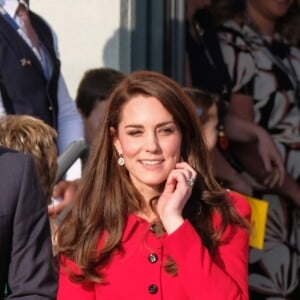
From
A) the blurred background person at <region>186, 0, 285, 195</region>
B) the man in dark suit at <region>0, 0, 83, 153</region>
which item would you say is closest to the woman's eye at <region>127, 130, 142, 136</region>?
the man in dark suit at <region>0, 0, 83, 153</region>

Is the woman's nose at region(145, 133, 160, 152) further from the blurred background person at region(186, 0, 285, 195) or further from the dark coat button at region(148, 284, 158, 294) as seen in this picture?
the blurred background person at region(186, 0, 285, 195)

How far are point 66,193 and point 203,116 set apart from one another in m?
0.70

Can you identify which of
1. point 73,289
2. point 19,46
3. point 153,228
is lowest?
point 73,289

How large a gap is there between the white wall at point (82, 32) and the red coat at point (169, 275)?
1.83 meters

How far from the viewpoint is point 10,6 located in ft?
15.7

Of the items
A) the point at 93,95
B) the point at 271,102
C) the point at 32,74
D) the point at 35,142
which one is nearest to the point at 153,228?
the point at 35,142

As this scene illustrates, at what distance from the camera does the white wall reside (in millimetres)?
5105

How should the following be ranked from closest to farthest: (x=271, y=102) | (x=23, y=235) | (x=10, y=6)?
(x=23, y=235), (x=10, y=6), (x=271, y=102)

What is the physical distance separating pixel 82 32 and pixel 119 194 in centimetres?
190

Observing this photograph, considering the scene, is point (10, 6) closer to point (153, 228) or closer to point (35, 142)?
point (35, 142)

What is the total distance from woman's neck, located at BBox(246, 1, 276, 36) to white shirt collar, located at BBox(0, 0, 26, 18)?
152 centimetres

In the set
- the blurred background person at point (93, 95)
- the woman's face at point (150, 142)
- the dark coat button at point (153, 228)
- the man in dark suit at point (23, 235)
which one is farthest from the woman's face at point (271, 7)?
the man in dark suit at point (23, 235)

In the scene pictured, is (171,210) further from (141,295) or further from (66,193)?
(66,193)

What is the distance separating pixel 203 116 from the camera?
16.0 ft
